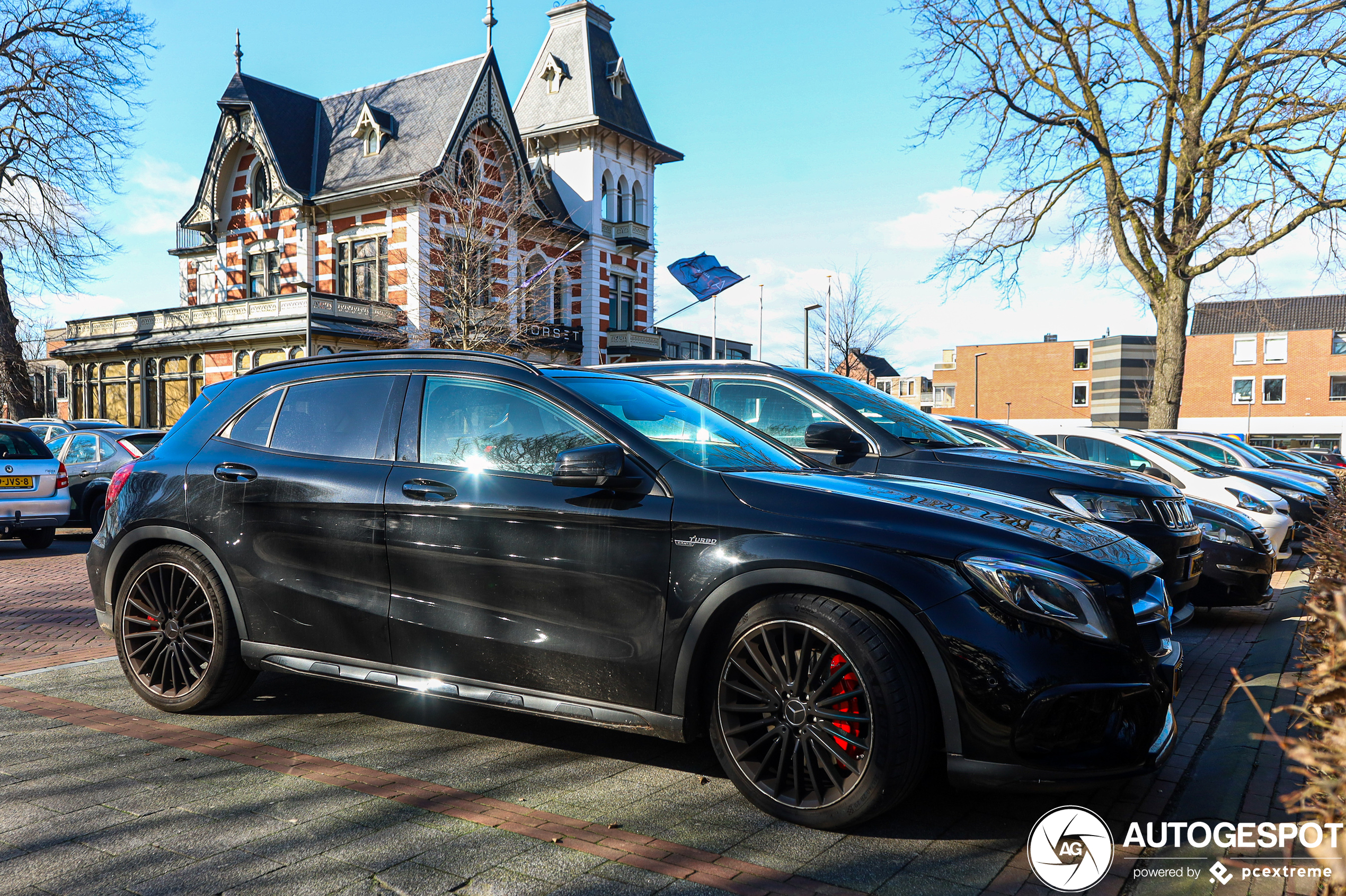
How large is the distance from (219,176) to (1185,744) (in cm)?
4098

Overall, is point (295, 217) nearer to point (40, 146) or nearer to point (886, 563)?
point (40, 146)

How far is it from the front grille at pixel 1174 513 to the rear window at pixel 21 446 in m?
13.0

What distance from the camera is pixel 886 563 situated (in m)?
3.28

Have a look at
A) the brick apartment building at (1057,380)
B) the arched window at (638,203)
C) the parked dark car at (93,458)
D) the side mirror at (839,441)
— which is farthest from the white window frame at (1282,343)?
the side mirror at (839,441)

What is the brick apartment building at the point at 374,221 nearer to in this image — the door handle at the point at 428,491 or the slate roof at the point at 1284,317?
the door handle at the point at 428,491

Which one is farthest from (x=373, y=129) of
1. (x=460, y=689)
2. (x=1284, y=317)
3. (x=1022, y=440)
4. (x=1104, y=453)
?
(x=1284, y=317)

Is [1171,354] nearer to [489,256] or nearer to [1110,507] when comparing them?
[1110,507]

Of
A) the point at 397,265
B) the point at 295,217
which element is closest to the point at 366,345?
the point at 397,265

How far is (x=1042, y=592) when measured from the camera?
3.22m

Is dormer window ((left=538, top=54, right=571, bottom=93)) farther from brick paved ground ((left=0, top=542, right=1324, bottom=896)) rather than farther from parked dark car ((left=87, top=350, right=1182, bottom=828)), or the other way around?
brick paved ground ((left=0, top=542, right=1324, bottom=896))

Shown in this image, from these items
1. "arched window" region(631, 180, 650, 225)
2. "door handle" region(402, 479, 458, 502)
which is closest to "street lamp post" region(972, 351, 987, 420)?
"arched window" region(631, 180, 650, 225)

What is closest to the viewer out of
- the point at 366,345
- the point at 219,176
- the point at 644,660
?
the point at 644,660

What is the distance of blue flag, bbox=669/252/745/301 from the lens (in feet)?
119

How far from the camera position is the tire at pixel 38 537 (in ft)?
42.7
